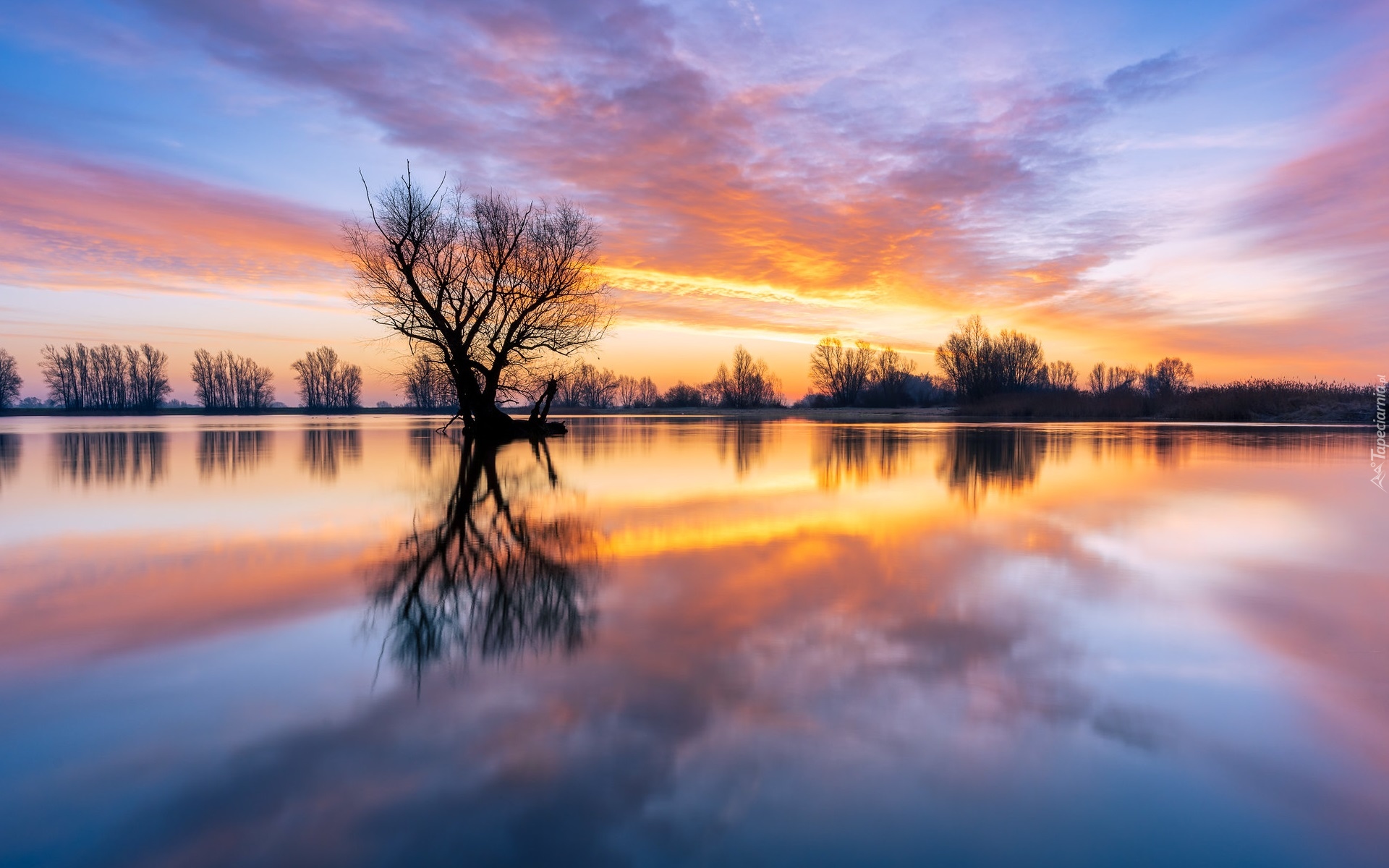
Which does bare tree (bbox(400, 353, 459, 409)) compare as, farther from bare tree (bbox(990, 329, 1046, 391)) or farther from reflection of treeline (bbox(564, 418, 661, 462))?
bare tree (bbox(990, 329, 1046, 391))

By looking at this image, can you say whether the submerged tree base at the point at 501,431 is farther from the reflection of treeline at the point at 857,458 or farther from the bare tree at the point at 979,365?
the bare tree at the point at 979,365

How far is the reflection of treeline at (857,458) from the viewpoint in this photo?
13938 millimetres

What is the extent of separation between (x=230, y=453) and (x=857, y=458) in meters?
17.3

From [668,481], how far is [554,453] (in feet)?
27.6

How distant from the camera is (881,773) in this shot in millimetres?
2881

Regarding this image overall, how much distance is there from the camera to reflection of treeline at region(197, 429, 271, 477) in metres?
15.2

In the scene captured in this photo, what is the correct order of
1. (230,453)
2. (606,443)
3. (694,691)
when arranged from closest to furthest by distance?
(694,691) < (230,453) < (606,443)

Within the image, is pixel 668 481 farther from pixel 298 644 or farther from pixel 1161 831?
pixel 1161 831

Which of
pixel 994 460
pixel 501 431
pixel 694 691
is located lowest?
pixel 694 691

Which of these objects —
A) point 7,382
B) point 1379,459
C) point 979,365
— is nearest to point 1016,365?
point 979,365

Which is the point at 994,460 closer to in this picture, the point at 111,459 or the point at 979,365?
the point at 111,459

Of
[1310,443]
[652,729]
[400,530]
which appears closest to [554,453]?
[400,530]

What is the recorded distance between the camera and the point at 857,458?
60.5 feet

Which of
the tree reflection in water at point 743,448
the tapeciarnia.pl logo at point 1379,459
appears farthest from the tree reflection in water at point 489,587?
the tapeciarnia.pl logo at point 1379,459
